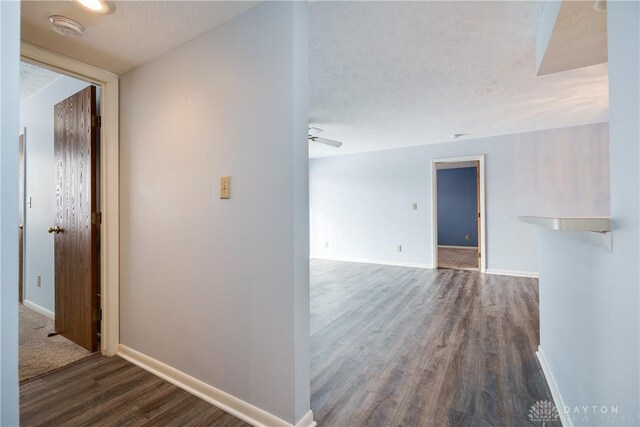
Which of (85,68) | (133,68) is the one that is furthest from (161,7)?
(85,68)

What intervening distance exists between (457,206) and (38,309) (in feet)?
28.6

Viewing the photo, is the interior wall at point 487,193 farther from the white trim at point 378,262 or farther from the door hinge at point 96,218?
the door hinge at point 96,218

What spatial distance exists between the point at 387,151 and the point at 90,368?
5324 mm

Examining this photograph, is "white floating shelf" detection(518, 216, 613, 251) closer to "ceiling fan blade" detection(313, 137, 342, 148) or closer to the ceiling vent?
the ceiling vent

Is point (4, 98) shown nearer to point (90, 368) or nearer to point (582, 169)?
point (90, 368)

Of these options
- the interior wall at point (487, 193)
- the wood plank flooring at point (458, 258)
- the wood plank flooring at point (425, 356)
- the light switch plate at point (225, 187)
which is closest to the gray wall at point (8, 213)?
the light switch plate at point (225, 187)

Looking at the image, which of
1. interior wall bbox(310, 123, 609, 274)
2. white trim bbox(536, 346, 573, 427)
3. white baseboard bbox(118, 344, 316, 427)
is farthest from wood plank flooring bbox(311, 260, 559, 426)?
interior wall bbox(310, 123, 609, 274)

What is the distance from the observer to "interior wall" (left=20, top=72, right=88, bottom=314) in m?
2.75

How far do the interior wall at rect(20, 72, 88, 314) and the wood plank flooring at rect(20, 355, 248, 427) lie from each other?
1435mm

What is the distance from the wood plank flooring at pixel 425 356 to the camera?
1.58 metres

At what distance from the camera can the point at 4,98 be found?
1.73 feet

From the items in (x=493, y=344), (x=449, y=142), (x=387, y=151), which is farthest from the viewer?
(x=387, y=151)

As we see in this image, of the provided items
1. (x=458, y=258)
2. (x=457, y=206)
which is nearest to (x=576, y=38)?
(x=458, y=258)

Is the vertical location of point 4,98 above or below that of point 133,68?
below
